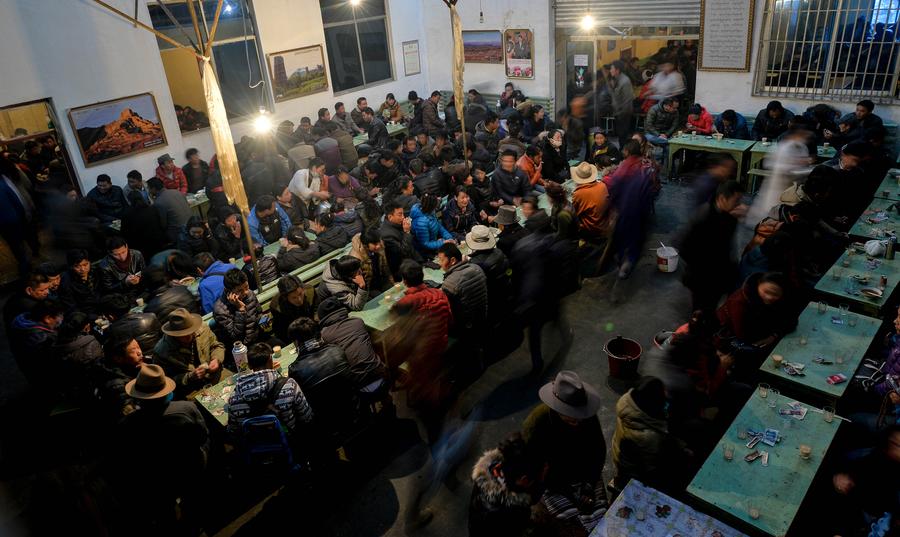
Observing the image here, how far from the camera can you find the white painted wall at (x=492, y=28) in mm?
15914

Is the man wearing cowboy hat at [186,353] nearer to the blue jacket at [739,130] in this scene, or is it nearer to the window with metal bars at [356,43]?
the blue jacket at [739,130]

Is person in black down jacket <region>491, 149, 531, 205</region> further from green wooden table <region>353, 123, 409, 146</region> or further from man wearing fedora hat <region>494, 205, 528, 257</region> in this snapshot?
green wooden table <region>353, 123, 409, 146</region>

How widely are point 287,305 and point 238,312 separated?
1.78ft

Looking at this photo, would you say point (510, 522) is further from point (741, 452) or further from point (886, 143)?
point (886, 143)

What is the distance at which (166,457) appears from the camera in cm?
520

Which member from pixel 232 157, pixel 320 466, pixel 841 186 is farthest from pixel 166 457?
pixel 841 186

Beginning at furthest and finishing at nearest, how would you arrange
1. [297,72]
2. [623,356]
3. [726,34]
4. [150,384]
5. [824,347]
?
[297,72] → [726,34] → [623,356] → [824,347] → [150,384]

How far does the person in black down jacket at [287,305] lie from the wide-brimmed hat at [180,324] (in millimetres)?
1010

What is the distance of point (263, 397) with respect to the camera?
5.20 meters

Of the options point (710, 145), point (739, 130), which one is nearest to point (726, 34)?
point (739, 130)

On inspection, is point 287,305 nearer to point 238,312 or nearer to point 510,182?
point 238,312

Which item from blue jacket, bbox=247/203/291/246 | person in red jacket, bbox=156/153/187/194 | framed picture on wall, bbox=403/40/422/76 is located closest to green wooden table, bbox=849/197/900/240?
blue jacket, bbox=247/203/291/246

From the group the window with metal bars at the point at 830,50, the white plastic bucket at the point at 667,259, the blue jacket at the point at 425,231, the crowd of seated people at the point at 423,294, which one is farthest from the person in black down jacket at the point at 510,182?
the window with metal bars at the point at 830,50

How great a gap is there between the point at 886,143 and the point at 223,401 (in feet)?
41.0
